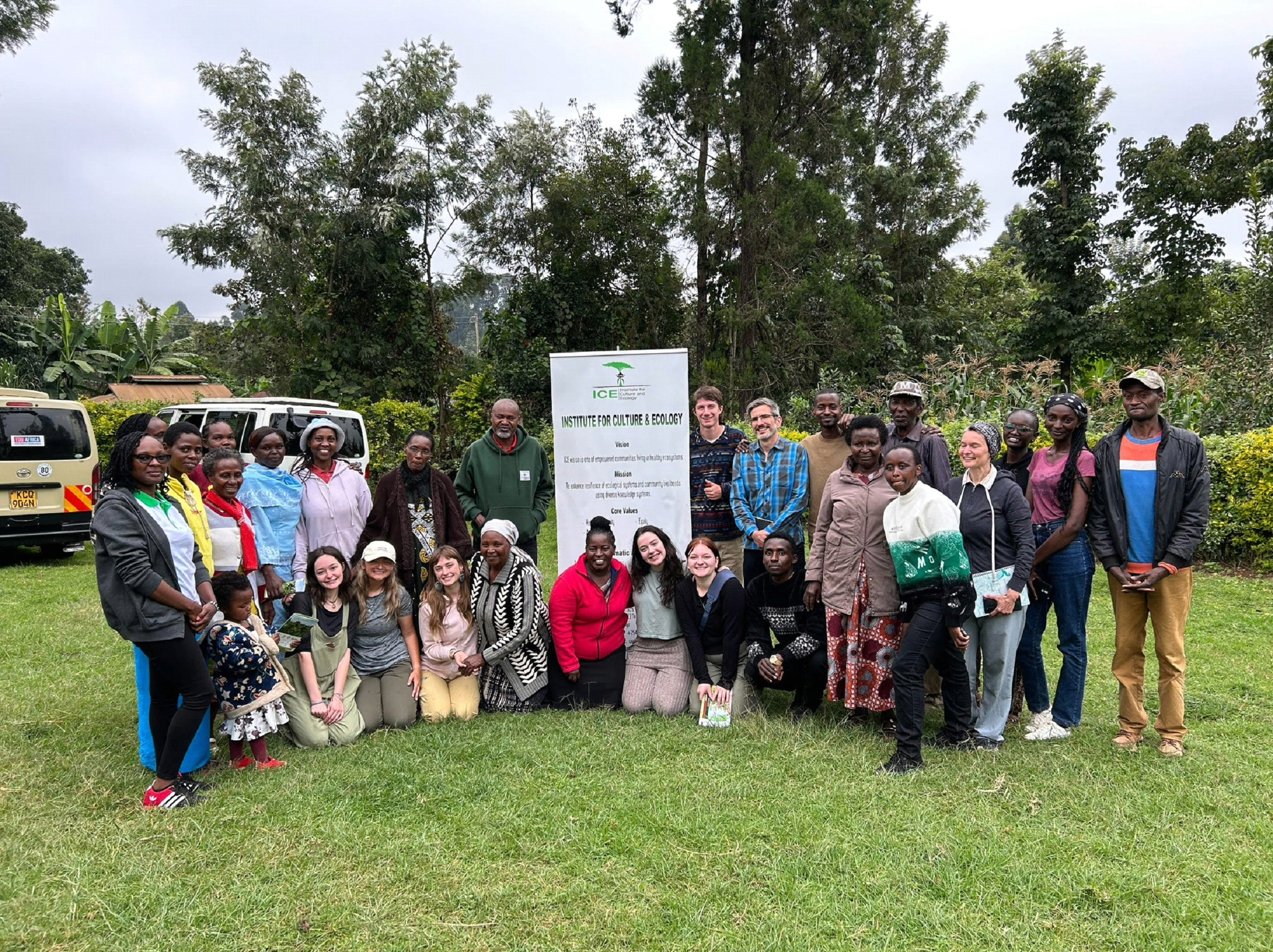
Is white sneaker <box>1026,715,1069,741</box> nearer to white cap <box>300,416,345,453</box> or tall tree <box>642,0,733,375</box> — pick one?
white cap <box>300,416,345,453</box>

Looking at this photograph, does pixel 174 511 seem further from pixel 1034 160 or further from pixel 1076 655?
pixel 1034 160

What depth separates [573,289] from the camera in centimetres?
1852

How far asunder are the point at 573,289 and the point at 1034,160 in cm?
1194

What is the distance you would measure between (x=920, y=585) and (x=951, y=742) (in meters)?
0.99

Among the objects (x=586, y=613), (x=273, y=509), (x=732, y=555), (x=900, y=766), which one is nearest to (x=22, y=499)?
(x=273, y=509)

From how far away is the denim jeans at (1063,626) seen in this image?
4547 mm

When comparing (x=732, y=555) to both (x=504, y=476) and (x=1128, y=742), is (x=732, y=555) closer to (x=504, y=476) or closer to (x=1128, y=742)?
(x=504, y=476)

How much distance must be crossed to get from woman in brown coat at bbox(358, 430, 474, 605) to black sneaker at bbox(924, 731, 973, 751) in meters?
3.16

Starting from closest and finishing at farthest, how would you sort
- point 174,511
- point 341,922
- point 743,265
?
1. point 341,922
2. point 174,511
3. point 743,265

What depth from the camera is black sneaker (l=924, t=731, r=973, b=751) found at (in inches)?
173

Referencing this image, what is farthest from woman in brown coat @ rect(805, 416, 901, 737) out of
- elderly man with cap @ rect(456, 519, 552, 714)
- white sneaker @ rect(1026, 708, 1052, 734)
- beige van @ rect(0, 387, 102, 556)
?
beige van @ rect(0, 387, 102, 556)

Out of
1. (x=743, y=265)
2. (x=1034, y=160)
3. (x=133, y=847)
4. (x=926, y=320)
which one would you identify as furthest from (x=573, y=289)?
(x=133, y=847)

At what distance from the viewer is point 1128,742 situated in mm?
4363

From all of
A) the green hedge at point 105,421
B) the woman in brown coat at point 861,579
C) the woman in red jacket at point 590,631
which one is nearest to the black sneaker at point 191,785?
the woman in red jacket at point 590,631
